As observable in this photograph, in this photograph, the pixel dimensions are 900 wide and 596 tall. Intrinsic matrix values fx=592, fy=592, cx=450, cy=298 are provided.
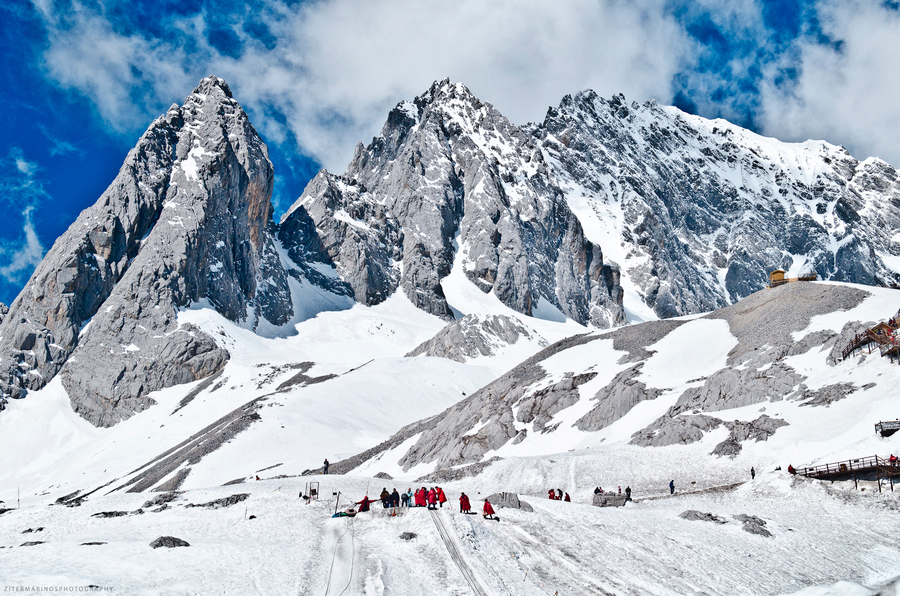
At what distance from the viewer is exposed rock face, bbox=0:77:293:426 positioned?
126 metres

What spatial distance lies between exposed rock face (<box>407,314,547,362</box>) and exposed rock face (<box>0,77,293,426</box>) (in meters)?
47.8

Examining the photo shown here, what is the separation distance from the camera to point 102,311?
135 m

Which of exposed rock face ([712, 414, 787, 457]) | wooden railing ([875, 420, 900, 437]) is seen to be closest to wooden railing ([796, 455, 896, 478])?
wooden railing ([875, 420, 900, 437])

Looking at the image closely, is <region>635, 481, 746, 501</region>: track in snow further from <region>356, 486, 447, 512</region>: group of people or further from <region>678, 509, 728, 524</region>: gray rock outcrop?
<region>356, 486, 447, 512</region>: group of people

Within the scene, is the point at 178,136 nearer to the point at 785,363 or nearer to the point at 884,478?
the point at 785,363

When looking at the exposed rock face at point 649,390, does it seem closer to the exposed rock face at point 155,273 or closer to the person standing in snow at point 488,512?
the person standing in snow at point 488,512

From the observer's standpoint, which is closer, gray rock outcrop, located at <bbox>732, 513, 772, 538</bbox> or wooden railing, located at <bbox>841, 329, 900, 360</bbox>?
gray rock outcrop, located at <bbox>732, 513, 772, 538</bbox>

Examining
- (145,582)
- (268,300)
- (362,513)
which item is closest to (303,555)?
(145,582)

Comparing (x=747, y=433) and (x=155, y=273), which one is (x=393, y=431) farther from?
(x=155, y=273)

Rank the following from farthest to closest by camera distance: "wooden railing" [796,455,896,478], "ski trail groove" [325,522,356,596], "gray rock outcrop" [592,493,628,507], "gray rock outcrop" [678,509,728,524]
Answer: "gray rock outcrop" [592,493,628,507]
"wooden railing" [796,455,896,478]
"gray rock outcrop" [678,509,728,524]
"ski trail groove" [325,522,356,596]

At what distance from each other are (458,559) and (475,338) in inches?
4022

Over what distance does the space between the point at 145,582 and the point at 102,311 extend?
141508 millimetres

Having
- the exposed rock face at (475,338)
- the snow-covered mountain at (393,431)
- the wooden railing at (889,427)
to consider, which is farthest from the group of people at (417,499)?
the exposed rock face at (475,338)

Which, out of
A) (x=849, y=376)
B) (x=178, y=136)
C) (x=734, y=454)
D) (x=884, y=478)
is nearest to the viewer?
(x=884, y=478)
